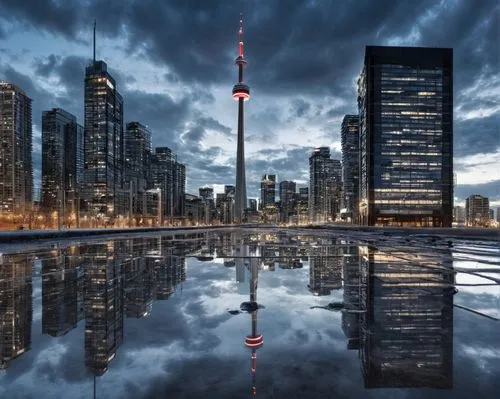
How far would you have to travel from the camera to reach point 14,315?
28.3 feet

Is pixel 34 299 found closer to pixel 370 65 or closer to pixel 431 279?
pixel 431 279

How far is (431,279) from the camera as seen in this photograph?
13.8 meters

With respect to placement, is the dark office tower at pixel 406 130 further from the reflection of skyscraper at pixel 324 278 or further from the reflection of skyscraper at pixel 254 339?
the reflection of skyscraper at pixel 254 339

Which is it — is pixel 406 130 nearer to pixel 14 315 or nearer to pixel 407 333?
pixel 407 333

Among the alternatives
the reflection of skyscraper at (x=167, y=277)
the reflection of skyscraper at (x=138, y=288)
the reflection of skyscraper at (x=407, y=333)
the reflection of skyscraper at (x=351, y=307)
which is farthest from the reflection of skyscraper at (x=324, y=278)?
the reflection of skyscraper at (x=138, y=288)

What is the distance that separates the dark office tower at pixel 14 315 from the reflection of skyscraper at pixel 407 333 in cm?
656

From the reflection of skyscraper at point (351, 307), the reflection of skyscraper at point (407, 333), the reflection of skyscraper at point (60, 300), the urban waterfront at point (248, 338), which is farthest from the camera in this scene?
the reflection of skyscraper at point (60, 300)

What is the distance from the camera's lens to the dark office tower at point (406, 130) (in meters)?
159

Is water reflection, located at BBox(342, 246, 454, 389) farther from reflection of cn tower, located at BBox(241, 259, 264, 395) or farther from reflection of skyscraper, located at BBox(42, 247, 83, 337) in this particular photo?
reflection of skyscraper, located at BBox(42, 247, 83, 337)

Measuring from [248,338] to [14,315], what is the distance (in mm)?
6182

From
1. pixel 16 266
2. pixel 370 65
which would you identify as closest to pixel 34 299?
pixel 16 266

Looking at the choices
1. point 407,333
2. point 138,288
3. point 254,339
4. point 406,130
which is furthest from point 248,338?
point 406,130

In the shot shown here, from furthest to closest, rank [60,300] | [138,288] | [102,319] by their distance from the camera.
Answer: [138,288] → [60,300] → [102,319]

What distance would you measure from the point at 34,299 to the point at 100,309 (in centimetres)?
268
